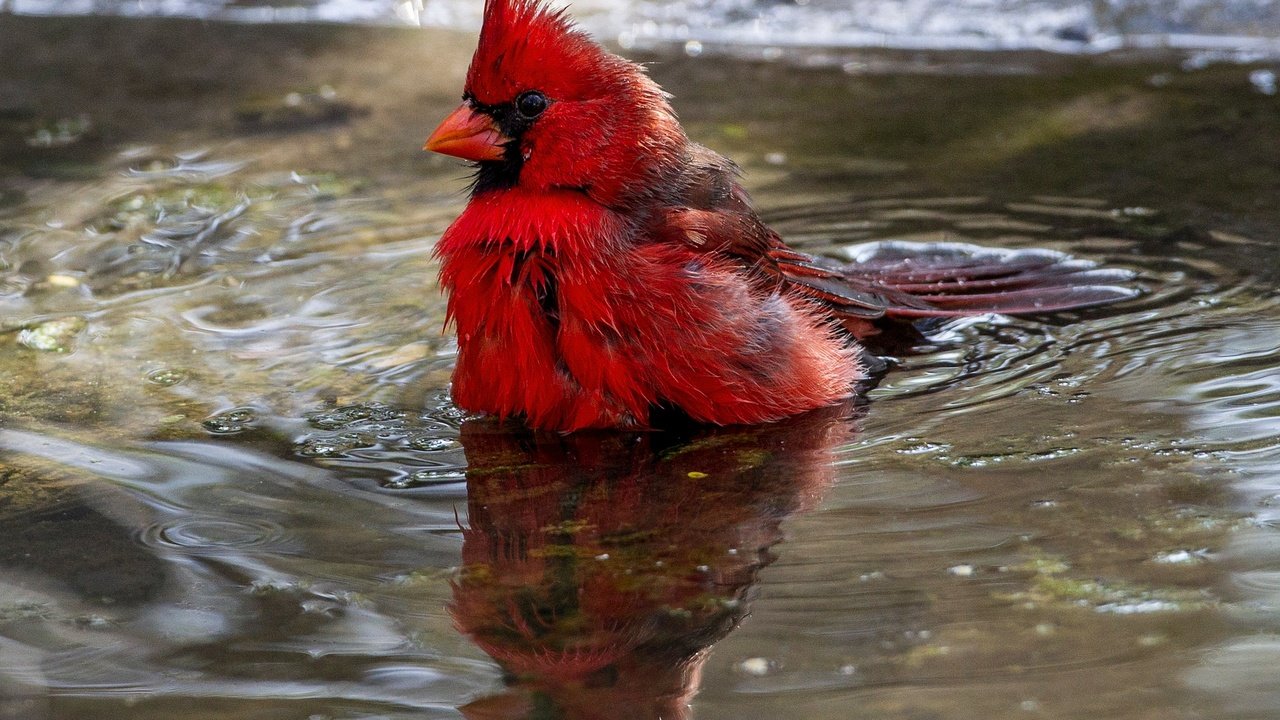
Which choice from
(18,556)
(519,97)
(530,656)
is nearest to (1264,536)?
(530,656)

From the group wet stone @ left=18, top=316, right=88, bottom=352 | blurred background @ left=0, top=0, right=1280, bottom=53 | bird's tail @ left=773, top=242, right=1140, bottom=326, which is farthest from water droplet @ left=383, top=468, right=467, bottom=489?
blurred background @ left=0, top=0, right=1280, bottom=53

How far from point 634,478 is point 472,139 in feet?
3.07

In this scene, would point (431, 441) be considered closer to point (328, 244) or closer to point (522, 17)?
point (522, 17)

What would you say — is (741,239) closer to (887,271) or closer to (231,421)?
(887,271)

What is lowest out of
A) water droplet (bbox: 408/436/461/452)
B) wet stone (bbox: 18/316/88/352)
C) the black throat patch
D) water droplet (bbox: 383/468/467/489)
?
water droplet (bbox: 383/468/467/489)

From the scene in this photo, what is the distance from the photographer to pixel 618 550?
2857mm

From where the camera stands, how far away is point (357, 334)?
4172 millimetres

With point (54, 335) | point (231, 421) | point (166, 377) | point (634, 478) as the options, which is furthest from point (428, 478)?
point (54, 335)

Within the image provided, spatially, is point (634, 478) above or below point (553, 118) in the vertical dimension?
below

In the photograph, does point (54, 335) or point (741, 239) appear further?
point (54, 335)

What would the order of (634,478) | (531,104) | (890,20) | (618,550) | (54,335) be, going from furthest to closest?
(890,20) → (54,335) → (531,104) → (634,478) → (618,550)

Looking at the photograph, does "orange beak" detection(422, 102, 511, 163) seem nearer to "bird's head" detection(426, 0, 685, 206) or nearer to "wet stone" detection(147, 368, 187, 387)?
"bird's head" detection(426, 0, 685, 206)

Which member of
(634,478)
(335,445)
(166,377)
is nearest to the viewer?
(634,478)

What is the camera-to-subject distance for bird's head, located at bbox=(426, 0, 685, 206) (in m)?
3.50
